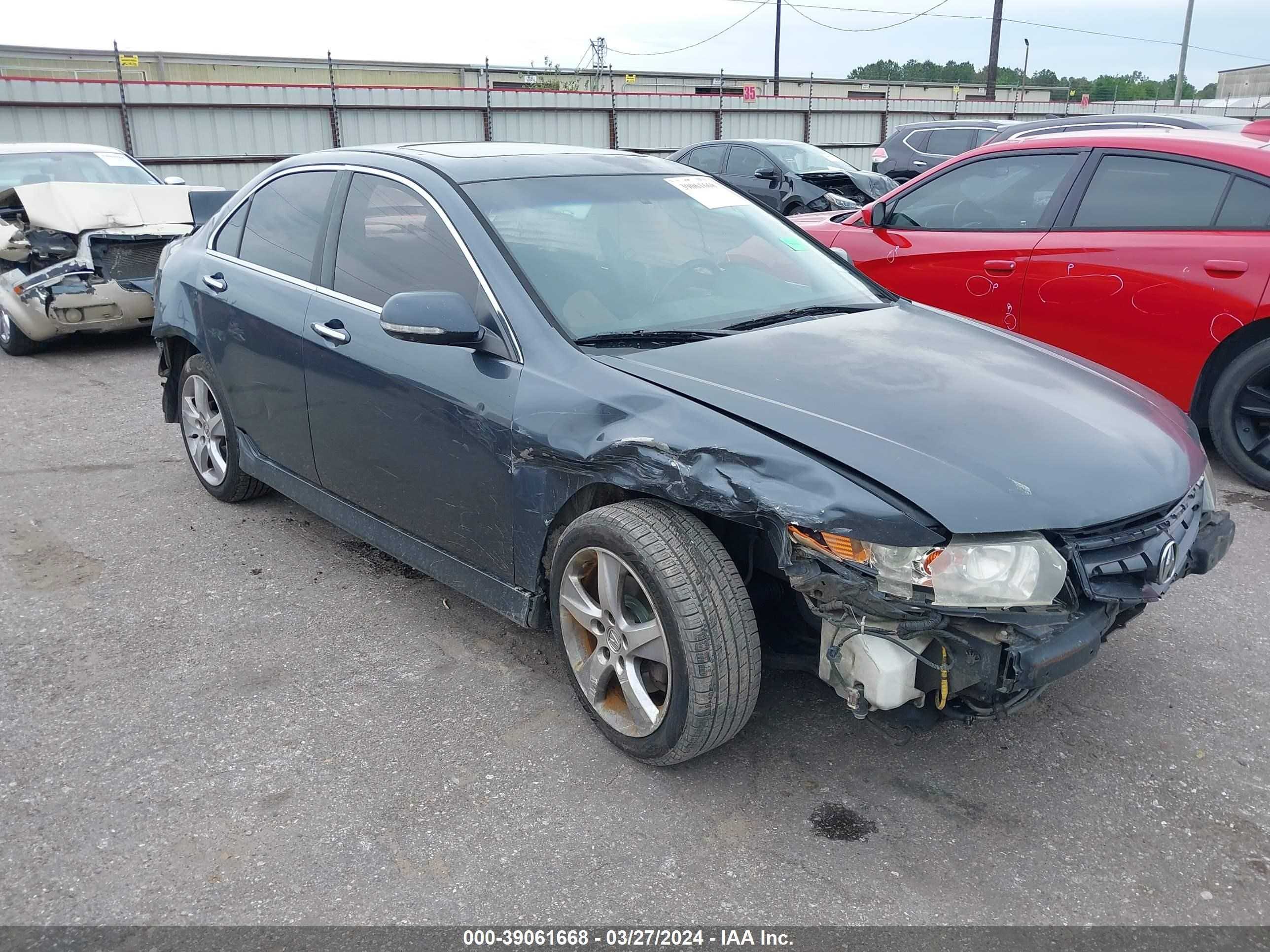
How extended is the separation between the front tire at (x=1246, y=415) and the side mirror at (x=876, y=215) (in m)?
2.16

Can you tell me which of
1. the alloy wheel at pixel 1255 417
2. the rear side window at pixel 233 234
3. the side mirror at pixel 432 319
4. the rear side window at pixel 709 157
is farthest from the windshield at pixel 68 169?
the alloy wheel at pixel 1255 417

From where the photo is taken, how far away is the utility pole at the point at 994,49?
3275cm

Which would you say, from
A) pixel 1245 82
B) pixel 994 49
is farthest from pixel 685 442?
pixel 1245 82

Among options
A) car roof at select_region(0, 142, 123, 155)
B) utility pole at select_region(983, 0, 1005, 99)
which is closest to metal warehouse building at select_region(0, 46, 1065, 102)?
utility pole at select_region(983, 0, 1005, 99)

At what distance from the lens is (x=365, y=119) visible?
19.0 m

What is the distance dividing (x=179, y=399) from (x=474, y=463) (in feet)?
8.69

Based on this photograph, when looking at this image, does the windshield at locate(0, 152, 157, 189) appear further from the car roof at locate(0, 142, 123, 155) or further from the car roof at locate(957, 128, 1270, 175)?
the car roof at locate(957, 128, 1270, 175)

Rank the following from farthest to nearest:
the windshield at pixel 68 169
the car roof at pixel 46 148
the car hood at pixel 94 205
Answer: the car roof at pixel 46 148 → the windshield at pixel 68 169 → the car hood at pixel 94 205

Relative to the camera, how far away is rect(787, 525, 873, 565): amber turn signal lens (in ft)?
7.85

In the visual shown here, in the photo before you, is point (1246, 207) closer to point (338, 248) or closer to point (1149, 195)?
point (1149, 195)

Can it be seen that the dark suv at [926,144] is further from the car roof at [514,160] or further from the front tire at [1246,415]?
the car roof at [514,160]

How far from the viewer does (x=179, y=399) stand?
16.7 feet

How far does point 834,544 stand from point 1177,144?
157 inches

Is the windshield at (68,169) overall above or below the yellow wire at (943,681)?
above
